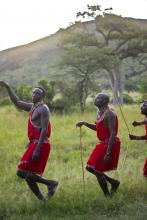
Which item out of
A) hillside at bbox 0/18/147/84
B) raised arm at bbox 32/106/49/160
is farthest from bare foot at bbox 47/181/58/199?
hillside at bbox 0/18/147/84

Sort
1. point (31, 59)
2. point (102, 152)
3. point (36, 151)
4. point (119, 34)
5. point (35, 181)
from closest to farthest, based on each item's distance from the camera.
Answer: point (36, 151) < point (35, 181) < point (102, 152) < point (119, 34) < point (31, 59)

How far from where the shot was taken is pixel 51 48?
85.4 m

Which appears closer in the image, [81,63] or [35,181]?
[35,181]

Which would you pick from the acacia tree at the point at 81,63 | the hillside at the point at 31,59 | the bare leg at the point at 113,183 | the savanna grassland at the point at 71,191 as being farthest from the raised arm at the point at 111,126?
the hillside at the point at 31,59

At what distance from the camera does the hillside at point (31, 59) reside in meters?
69.2

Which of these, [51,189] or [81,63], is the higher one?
[81,63]

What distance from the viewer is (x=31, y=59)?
265 feet

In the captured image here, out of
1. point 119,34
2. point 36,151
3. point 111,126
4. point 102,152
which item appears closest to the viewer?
point 36,151

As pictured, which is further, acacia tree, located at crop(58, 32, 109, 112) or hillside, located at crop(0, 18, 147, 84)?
hillside, located at crop(0, 18, 147, 84)

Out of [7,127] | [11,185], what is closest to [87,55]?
[7,127]

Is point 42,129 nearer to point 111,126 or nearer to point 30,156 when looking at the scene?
point 30,156

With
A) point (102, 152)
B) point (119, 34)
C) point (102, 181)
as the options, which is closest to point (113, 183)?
point (102, 181)

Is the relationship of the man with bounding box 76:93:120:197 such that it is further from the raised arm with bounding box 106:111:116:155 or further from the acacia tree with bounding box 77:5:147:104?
the acacia tree with bounding box 77:5:147:104

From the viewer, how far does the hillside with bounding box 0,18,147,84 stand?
69.2 metres
